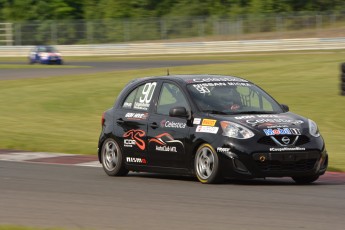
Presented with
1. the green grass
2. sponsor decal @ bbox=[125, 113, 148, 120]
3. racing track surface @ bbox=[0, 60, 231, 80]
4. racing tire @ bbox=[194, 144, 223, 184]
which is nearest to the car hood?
racing tire @ bbox=[194, 144, 223, 184]

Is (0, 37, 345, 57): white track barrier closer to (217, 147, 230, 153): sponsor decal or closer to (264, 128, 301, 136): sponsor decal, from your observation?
(264, 128, 301, 136): sponsor decal

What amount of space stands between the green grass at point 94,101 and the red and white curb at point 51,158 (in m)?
0.76

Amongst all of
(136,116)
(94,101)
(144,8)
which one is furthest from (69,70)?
(144,8)

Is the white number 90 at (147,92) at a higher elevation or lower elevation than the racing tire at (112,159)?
higher

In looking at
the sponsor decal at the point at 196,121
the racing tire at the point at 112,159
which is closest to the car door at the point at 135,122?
the racing tire at the point at 112,159

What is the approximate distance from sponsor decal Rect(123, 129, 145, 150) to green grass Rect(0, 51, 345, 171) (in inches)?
120

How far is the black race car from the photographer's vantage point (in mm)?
10703

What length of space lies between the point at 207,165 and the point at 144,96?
5.89 ft

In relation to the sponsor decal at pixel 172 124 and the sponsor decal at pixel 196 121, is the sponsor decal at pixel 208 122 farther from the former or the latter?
the sponsor decal at pixel 172 124

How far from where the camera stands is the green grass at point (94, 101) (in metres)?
18.2

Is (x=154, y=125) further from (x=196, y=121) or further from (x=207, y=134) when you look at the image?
(x=207, y=134)

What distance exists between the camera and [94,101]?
90.7 ft

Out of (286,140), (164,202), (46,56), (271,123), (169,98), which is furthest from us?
(46,56)

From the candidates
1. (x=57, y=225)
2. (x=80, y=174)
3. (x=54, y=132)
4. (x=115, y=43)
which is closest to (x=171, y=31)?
(x=115, y=43)
